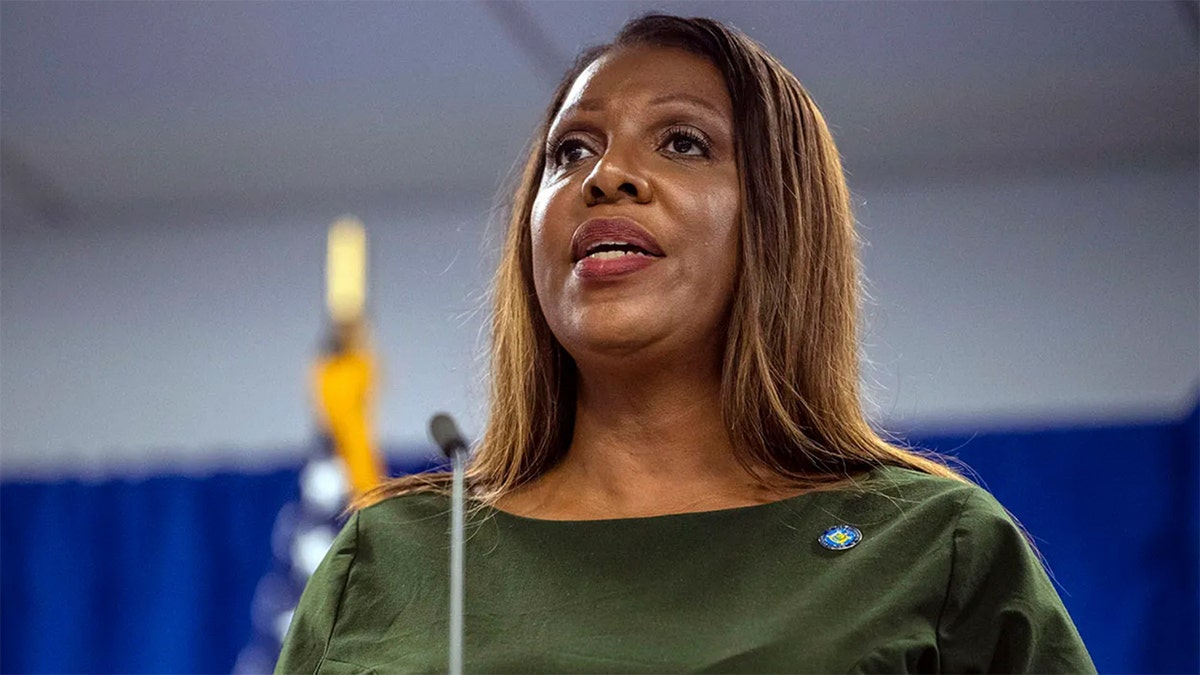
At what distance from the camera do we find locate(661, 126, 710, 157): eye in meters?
1.71

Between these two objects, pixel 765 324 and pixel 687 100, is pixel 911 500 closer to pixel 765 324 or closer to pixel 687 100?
pixel 765 324

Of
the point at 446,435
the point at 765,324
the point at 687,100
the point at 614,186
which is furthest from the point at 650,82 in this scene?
the point at 446,435

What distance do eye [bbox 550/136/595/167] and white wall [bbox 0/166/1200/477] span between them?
1.93m

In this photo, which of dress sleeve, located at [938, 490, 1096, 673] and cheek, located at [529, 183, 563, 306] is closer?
dress sleeve, located at [938, 490, 1096, 673]

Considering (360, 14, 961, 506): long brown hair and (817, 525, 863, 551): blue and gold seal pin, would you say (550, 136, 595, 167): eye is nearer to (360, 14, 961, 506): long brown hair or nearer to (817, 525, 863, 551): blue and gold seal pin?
(360, 14, 961, 506): long brown hair

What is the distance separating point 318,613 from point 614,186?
507 mm

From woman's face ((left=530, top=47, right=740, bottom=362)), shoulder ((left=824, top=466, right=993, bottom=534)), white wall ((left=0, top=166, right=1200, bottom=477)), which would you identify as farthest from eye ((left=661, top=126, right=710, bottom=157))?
white wall ((left=0, top=166, right=1200, bottom=477))

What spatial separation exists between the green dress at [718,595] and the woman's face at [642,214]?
0.65ft

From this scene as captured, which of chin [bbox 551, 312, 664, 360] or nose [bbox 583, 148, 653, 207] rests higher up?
nose [bbox 583, 148, 653, 207]

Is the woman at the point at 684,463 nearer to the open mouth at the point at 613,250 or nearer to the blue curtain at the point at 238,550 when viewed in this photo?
the open mouth at the point at 613,250

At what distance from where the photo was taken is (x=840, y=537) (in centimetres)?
152

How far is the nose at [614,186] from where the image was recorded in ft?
5.38

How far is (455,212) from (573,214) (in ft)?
9.70

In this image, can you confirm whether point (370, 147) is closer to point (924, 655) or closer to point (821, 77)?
point (821, 77)
